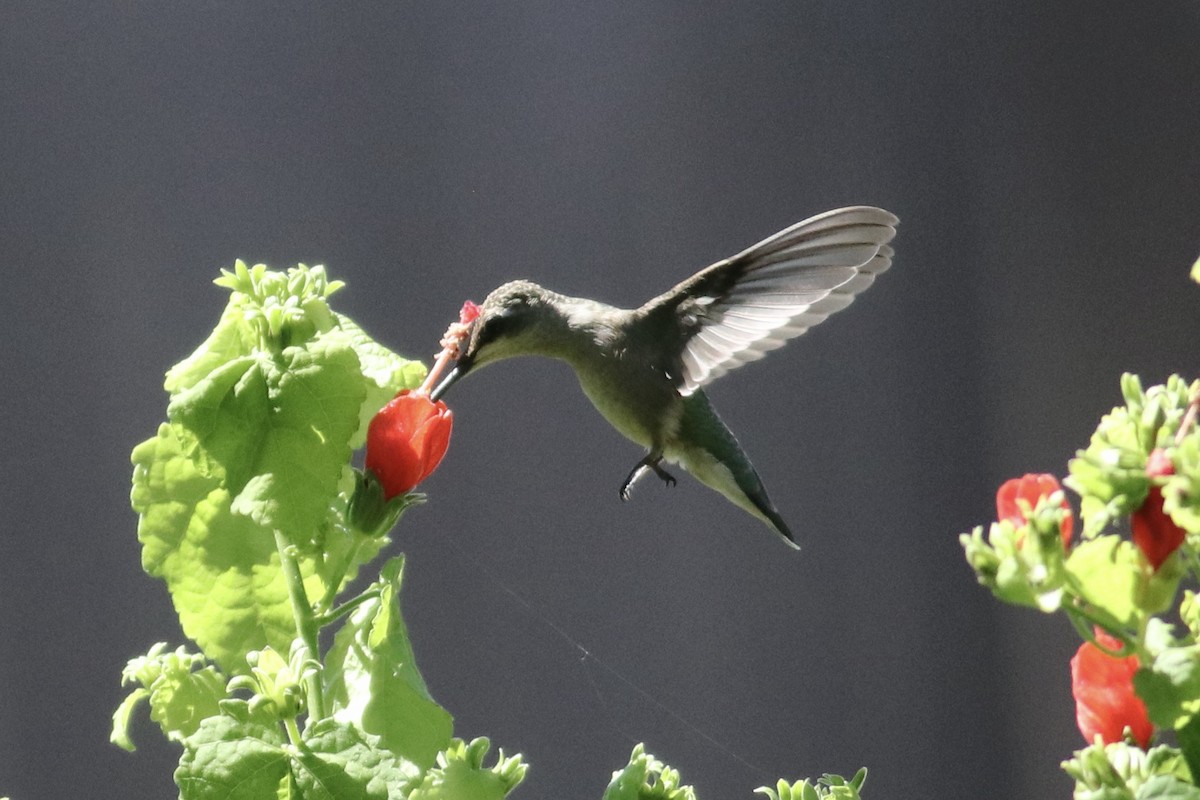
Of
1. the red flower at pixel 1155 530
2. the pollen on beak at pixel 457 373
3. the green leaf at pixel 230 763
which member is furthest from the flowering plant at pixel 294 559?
the red flower at pixel 1155 530

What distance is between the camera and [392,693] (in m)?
0.56

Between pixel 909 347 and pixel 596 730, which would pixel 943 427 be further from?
pixel 596 730

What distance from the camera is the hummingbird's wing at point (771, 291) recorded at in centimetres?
74

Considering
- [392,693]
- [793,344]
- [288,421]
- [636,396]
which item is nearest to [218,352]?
[288,421]

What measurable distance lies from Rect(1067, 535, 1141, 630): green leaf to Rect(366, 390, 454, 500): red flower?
0.96ft

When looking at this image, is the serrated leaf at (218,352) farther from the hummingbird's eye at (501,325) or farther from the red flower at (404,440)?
the hummingbird's eye at (501,325)

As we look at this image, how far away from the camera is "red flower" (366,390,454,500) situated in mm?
545

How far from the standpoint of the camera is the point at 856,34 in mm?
1948

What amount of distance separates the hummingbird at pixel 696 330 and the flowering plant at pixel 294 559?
183 millimetres

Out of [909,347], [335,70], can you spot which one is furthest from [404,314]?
[909,347]

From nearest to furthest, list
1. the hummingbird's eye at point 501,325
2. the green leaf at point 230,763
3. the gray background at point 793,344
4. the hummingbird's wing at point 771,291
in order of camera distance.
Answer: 1. the green leaf at point 230,763
2. the hummingbird's wing at point 771,291
3. the hummingbird's eye at point 501,325
4. the gray background at point 793,344

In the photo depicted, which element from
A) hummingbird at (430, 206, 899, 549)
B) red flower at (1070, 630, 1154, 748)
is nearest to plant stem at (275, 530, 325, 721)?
hummingbird at (430, 206, 899, 549)

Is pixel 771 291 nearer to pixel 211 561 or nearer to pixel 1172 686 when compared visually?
pixel 211 561

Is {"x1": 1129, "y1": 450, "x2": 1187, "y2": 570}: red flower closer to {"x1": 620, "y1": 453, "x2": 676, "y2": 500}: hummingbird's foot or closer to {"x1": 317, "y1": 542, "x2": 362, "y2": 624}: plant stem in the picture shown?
{"x1": 317, "y1": 542, "x2": 362, "y2": 624}: plant stem
